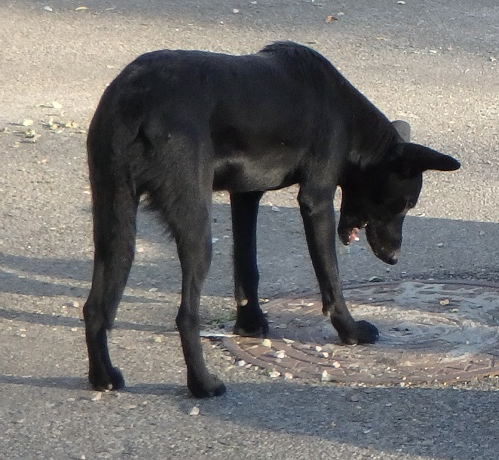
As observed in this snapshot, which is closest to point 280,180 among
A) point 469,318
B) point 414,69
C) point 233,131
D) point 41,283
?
point 233,131

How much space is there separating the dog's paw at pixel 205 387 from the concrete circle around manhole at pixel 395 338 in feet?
1.30

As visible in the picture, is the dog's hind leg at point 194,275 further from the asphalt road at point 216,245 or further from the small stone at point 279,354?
the small stone at point 279,354

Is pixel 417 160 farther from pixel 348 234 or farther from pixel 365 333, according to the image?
pixel 365 333

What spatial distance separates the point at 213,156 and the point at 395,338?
4.41ft

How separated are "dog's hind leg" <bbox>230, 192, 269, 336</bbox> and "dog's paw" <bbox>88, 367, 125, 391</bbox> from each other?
81cm

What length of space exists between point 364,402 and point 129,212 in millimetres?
1228

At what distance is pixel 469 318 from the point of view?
569 centimetres

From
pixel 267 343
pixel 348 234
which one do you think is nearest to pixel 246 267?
pixel 267 343

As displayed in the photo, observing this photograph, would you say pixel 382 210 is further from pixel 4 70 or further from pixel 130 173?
pixel 4 70

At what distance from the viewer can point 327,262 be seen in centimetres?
537

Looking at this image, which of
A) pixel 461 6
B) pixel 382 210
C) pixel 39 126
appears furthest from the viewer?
pixel 461 6

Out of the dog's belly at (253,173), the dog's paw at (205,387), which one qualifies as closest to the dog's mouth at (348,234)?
the dog's belly at (253,173)

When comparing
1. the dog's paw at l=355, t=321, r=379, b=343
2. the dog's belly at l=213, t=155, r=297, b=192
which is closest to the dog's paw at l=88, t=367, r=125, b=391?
the dog's belly at l=213, t=155, r=297, b=192

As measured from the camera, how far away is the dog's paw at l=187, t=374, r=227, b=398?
15.9 feet
